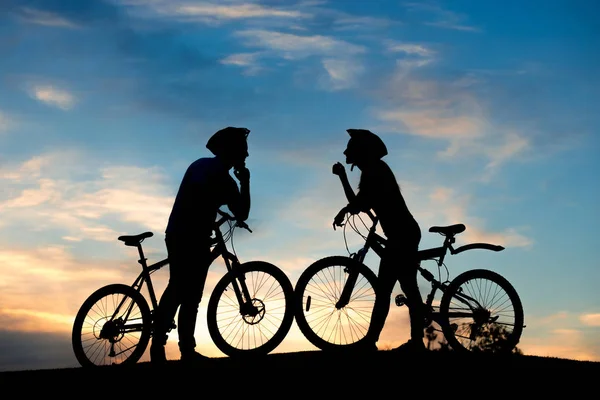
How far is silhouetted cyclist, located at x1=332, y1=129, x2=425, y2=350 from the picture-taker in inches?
436

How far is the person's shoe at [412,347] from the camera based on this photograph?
430 inches

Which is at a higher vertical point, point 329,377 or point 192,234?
point 192,234

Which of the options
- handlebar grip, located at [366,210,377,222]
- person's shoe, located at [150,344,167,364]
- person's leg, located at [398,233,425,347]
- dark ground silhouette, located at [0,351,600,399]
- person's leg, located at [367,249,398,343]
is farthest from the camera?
handlebar grip, located at [366,210,377,222]

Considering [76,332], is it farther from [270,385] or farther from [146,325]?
[270,385]

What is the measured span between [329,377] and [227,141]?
368 centimetres

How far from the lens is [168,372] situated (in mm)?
10086

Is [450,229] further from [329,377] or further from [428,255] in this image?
[329,377]

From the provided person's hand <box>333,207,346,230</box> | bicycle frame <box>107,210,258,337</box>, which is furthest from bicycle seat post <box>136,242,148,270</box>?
person's hand <box>333,207,346,230</box>

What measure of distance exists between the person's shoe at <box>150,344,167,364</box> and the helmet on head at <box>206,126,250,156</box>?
2904mm

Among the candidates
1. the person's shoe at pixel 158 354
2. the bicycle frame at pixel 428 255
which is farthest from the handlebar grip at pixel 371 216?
the person's shoe at pixel 158 354

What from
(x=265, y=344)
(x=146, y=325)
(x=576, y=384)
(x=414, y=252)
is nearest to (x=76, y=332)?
(x=146, y=325)

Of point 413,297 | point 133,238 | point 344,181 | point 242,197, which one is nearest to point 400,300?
point 413,297

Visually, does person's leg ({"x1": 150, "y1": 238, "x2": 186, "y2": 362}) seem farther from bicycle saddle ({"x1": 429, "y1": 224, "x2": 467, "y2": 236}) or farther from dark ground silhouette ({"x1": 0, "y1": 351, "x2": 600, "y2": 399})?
bicycle saddle ({"x1": 429, "y1": 224, "x2": 467, "y2": 236})

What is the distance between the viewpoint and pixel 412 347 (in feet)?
36.1
